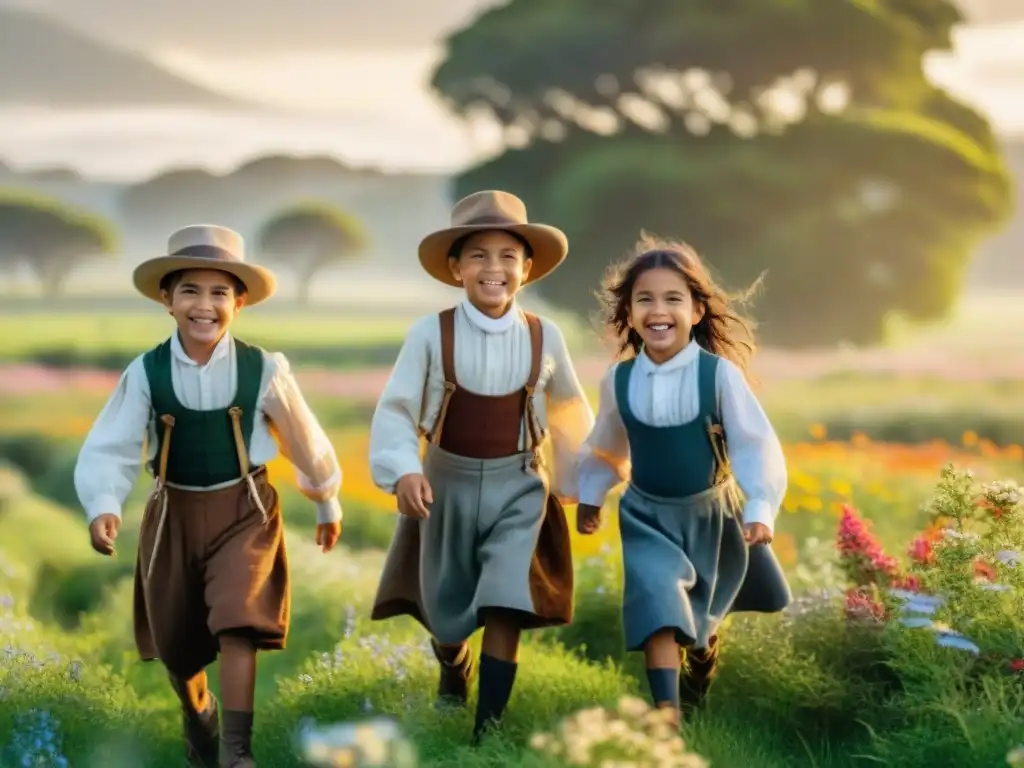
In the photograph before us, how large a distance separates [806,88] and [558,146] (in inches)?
76.1

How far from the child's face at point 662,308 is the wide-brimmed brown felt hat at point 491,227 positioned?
1.03 ft

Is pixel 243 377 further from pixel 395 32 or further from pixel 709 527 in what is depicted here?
pixel 395 32

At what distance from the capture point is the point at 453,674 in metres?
4.29

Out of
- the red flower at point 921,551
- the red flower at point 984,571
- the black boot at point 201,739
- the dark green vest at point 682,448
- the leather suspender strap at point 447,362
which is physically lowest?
the black boot at point 201,739

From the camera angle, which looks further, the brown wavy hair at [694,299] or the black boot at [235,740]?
the brown wavy hair at [694,299]

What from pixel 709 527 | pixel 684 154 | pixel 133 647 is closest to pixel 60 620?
pixel 133 647

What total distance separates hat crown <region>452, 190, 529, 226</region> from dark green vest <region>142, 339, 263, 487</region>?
2.39ft

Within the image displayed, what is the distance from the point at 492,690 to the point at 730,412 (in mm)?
1068

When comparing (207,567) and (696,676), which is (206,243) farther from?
(696,676)

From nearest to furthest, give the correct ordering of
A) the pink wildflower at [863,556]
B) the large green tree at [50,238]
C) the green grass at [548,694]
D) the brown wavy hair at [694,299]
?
the green grass at [548,694] < the brown wavy hair at [694,299] < the pink wildflower at [863,556] < the large green tree at [50,238]

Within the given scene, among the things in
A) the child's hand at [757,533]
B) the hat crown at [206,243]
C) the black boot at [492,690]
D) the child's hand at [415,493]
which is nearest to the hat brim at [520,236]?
the hat crown at [206,243]

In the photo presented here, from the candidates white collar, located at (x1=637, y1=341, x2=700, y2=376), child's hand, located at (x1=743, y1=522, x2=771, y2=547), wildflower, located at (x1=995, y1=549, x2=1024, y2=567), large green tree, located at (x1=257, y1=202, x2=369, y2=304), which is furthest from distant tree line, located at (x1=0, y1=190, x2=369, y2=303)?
wildflower, located at (x1=995, y1=549, x2=1024, y2=567)

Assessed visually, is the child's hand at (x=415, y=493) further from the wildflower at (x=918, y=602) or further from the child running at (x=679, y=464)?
the wildflower at (x=918, y=602)

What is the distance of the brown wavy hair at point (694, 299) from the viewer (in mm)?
3860
